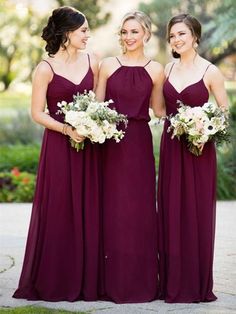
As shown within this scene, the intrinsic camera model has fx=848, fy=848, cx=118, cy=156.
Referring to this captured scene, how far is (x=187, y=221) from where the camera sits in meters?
6.59

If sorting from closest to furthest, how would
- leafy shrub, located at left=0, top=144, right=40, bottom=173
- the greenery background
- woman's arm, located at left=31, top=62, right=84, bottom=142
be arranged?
woman's arm, located at left=31, top=62, right=84, bottom=142 < the greenery background < leafy shrub, located at left=0, top=144, right=40, bottom=173

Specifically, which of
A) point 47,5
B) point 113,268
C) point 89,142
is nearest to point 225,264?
point 113,268

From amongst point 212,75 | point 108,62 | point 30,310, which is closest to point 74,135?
point 108,62

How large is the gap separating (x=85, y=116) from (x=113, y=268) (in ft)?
4.19

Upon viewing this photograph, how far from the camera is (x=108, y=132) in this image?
6.15 metres

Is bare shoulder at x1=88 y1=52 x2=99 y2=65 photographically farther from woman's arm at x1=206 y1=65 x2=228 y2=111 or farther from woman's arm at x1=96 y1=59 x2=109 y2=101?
woman's arm at x1=206 y1=65 x2=228 y2=111

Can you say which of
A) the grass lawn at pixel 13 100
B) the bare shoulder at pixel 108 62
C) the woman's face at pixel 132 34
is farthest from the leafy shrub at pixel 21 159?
the grass lawn at pixel 13 100

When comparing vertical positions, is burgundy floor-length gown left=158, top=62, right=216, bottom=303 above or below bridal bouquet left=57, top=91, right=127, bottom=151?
below

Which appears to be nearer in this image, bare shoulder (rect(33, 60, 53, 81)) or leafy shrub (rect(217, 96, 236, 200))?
bare shoulder (rect(33, 60, 53, 81))

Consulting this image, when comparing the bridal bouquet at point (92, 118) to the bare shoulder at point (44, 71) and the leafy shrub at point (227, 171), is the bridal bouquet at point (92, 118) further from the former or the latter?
the leafy shrub at point (227, 171)

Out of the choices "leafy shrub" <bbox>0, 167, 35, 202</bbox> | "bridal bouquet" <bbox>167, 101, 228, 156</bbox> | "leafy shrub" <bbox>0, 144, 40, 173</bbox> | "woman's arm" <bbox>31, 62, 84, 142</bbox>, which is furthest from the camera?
"leafy shrub" <bbox>0, 144, 40, 173</bbox>

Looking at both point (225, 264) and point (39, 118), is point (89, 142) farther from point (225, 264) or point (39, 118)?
point (225, 264)

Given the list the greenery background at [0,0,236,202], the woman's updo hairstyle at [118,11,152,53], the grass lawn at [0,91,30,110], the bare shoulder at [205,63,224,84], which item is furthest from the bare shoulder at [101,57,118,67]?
the grass lawn at [0,91,30,110]

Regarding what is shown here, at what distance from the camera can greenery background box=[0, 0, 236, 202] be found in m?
13.0
